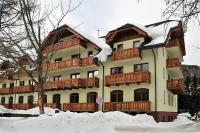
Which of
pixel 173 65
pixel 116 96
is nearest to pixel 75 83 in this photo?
pixel 116 96

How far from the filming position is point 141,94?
1201 inches

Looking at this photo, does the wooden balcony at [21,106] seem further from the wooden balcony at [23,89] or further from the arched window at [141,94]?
the arched window at [141,94]

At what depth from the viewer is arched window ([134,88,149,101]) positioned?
30203 mm

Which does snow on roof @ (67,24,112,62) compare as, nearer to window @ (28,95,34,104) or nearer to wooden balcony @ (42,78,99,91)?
wooden balcony @ (42,78,99,91)

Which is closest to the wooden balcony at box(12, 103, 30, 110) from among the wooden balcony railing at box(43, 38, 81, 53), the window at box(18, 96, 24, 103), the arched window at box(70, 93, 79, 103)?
the window at box(18, 96, 24, 103)

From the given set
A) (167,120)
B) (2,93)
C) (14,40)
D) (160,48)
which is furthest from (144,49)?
(2,93)

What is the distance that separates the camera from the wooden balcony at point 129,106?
28.7m

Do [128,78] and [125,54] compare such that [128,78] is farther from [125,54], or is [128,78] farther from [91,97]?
[91,97]

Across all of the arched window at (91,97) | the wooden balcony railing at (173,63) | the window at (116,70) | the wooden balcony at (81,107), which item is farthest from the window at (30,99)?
the wooden balcony railing at (173,63)

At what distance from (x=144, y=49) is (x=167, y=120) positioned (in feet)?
25.9

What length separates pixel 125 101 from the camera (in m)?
31.5

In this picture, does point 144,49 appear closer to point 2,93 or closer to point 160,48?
Result: point 160,48

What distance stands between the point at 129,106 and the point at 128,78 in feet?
8.89

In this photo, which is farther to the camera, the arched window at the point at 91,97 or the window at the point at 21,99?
the window at the point at 21,99
